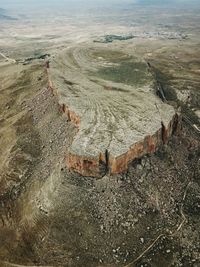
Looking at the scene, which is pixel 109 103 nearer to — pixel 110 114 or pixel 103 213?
pixel 110 114

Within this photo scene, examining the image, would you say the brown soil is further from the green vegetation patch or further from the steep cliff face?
the green vegetation patch

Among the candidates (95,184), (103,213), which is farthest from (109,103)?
(103,213)

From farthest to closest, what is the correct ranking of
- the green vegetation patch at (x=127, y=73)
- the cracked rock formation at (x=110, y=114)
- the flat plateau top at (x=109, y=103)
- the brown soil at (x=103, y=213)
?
A: the green vegetation patch at (x=127, y=73) → the flat plateau top at (x=109, y=103) → the cracked rock formation at (x=110, y=114) → the brown soil at (x=103, y=213)

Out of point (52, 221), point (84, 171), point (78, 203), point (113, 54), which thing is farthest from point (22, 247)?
point (113, 54)

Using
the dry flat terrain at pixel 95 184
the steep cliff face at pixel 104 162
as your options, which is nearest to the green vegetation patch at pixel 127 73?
the dry flat terrain at pixel 95 184

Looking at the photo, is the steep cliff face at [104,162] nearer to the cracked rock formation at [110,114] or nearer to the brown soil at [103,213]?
the cracked rock formation at [110,114]

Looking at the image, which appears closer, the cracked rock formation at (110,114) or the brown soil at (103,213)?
the brown soil at (103,213)

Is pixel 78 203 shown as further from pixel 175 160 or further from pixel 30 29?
pixel 30 29
